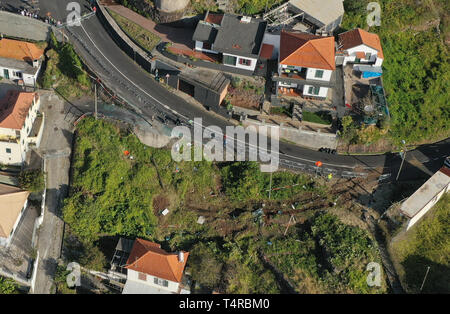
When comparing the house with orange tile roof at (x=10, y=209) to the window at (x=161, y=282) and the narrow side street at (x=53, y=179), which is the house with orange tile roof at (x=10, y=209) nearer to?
the narrow side street at (x=53, y=179)

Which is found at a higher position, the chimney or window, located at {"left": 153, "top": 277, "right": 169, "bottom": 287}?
the chimney

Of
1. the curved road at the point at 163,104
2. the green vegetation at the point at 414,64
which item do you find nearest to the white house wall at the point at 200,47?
the curved road at the point at 163,104

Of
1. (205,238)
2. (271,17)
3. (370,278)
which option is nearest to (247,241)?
(205,238)

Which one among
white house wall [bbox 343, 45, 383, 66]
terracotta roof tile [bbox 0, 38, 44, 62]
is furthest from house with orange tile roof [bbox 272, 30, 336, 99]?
terracotta roof tile [bbox 0, 38, 44, 62]

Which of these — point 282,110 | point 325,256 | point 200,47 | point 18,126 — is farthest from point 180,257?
point 200,47

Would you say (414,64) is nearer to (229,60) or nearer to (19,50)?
(229,60)

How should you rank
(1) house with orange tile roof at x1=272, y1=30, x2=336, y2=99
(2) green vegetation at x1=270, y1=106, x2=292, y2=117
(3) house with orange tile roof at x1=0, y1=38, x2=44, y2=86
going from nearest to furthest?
1. (1) house with orange tile roof at x1=272, y1=30, x2=336, y2=99
2. (2) green vegetation at x1=270, y1=106, x2=292, y2=117
3. (3) house with orange tile roof at x1=0, y1=38, x2=44, y2=86

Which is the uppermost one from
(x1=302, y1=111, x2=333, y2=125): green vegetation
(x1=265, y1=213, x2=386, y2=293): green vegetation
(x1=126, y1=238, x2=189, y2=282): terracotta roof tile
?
(x1=302, y1=111, x2=333, y2=125): green vegetation

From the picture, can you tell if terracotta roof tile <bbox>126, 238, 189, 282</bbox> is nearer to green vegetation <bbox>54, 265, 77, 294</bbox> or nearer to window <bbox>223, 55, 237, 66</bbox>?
green vegetation <bbox>54, 265, 77, 294</bbox>

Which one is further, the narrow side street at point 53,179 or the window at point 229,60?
the window at point 229,60
